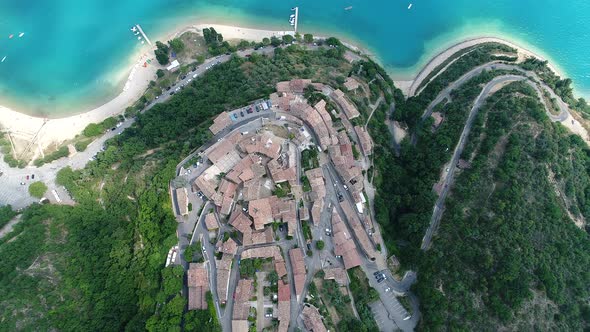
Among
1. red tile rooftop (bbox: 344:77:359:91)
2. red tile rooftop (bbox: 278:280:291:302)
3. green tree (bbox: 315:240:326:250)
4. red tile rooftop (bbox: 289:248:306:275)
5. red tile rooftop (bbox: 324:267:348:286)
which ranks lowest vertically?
red tile rooftop (bbox: 278:280:291:302)

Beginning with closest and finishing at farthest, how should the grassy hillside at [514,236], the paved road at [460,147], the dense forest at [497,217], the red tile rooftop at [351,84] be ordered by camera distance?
the grassy hillside at [514,236], the dense forest at [497,217], the paved road at [460,147], the red tile rooftop at [351,84]

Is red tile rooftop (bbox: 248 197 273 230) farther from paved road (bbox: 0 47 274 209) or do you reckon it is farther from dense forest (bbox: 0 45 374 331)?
paved road (bbox: 0 47 274 209)

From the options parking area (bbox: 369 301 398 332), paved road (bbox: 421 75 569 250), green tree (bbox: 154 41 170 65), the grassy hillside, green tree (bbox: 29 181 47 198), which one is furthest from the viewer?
green tree (bbox: 154 41 170 65)

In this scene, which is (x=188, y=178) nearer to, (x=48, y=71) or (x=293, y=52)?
(x=293, y=52)

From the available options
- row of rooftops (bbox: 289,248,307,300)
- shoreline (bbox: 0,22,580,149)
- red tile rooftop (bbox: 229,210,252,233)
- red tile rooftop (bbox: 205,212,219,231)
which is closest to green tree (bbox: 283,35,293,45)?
shoreline (bbox: 0,22,580,149)

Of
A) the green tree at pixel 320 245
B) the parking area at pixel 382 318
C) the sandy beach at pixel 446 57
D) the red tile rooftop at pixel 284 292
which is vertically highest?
the sandy beach at pixel 446 57

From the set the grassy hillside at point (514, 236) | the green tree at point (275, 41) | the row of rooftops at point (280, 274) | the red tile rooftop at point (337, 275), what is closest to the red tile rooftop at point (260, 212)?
the row of rooftops at point (280, 274)

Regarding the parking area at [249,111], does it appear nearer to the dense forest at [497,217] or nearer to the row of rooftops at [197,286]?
the dense forest at [497,217]
